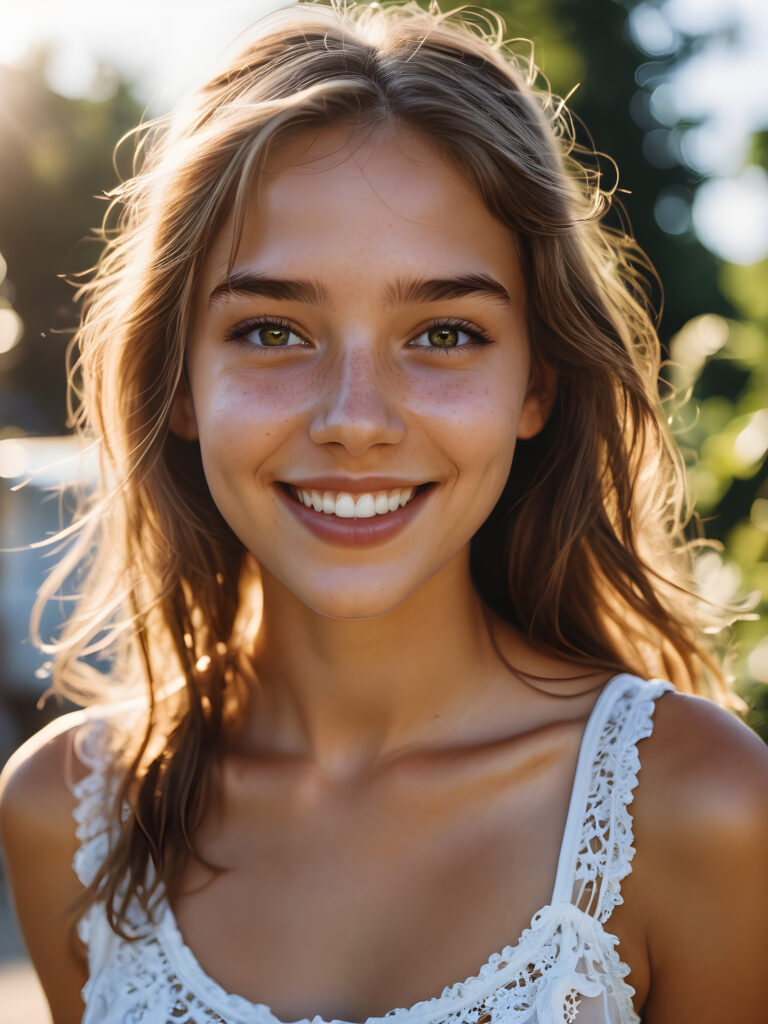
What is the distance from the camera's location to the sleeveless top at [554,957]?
1494 mm

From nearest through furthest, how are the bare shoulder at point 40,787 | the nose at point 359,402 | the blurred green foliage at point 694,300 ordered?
the nose at point 359,402 < the bare shoulder at point 40,787 < the blurred green foliage at point 694,300

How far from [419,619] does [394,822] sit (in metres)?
0.33

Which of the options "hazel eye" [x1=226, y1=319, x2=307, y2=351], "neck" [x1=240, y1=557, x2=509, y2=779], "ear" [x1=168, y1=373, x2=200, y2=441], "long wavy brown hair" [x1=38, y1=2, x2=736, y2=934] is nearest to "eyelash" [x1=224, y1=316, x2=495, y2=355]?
"hazel eye" [x1=226, y1=319, x2=307, y2=351]

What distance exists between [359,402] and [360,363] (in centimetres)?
6

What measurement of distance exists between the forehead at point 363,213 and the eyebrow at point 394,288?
15 millimetres

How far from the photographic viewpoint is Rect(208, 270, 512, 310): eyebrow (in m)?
1.50

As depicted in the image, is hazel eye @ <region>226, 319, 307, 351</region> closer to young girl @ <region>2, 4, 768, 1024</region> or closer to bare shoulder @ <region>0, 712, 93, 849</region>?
young girl @ <region>2, 4, 768, 1024</region>

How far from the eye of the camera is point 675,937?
150 centimetres

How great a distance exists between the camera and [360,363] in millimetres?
1505

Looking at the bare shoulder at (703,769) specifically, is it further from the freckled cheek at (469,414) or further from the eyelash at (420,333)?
the eyelash at (420,333)

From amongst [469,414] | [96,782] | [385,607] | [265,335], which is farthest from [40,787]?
[469,414]

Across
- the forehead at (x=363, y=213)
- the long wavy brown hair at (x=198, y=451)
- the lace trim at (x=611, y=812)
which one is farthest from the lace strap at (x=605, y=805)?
the forehead at (x=363, y=213)

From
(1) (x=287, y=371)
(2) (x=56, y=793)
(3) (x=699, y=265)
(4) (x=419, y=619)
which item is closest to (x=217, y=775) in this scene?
(2) (x=56, y=793)

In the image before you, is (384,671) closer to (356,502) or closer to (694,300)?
(356,502)
